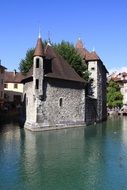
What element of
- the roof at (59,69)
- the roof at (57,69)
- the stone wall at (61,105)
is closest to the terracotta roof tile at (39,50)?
the roof at (57,69)

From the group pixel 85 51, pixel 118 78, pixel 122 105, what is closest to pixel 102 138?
pixel 85 51

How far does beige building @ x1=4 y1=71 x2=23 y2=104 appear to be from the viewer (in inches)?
2975

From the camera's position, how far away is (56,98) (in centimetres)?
4381

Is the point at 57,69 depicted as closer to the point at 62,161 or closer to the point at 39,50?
the point at 39,50

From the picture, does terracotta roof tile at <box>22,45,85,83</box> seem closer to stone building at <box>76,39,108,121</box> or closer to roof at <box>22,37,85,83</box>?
roof at <box>22,37,85,83</box>

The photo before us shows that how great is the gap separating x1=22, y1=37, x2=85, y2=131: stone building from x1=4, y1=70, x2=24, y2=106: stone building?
91.2 feet

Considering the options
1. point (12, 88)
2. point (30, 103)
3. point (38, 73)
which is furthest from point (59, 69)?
point (12, 88)

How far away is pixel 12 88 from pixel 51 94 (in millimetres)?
34716

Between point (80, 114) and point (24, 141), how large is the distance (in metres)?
15.3

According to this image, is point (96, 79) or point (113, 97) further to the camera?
point (113, 97)

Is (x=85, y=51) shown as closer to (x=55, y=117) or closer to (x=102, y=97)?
A: (x=102, y=97)

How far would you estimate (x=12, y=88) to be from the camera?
7650 centimetres

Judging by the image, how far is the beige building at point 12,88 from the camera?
75562mm

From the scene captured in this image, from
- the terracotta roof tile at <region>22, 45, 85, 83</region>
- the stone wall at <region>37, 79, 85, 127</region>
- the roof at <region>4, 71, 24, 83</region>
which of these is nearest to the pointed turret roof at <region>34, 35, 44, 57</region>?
the terracotta roof tile at <region>22, 45, 85, 83</region>
